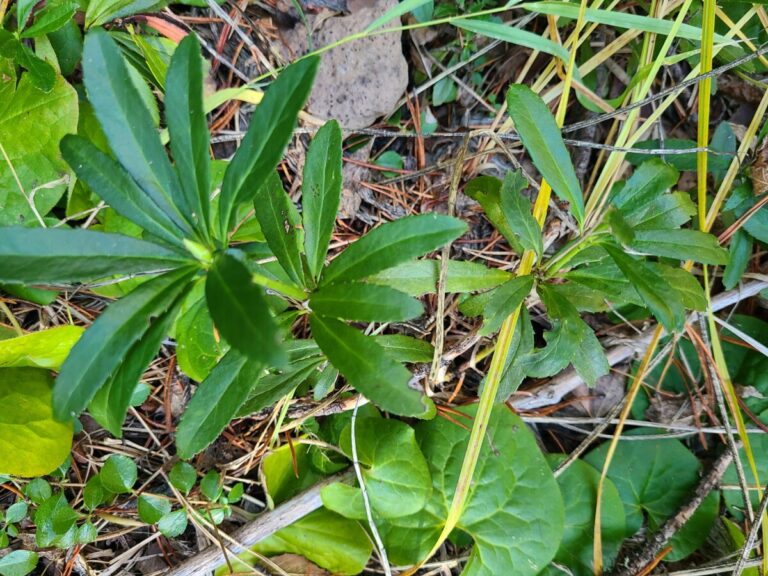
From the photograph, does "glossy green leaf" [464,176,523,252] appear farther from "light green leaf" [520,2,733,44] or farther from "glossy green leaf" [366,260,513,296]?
"light green leaf" [520,2,733,44]

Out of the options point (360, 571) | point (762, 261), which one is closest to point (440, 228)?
point (360, 571)

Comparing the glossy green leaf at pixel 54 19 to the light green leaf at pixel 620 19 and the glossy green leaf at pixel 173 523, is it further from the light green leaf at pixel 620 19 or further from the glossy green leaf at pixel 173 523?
the glossy green leaf at pixel 173 523

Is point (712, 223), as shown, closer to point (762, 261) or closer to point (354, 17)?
point (762, 261)

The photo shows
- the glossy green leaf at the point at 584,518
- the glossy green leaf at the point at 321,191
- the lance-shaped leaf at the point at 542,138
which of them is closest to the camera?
the glossy green leaf at the point at 321,191

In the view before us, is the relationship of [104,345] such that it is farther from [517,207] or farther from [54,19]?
[54,19]

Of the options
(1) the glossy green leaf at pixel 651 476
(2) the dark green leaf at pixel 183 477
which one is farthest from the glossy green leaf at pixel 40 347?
(1) the glossy green leaf at pixel 651 476
